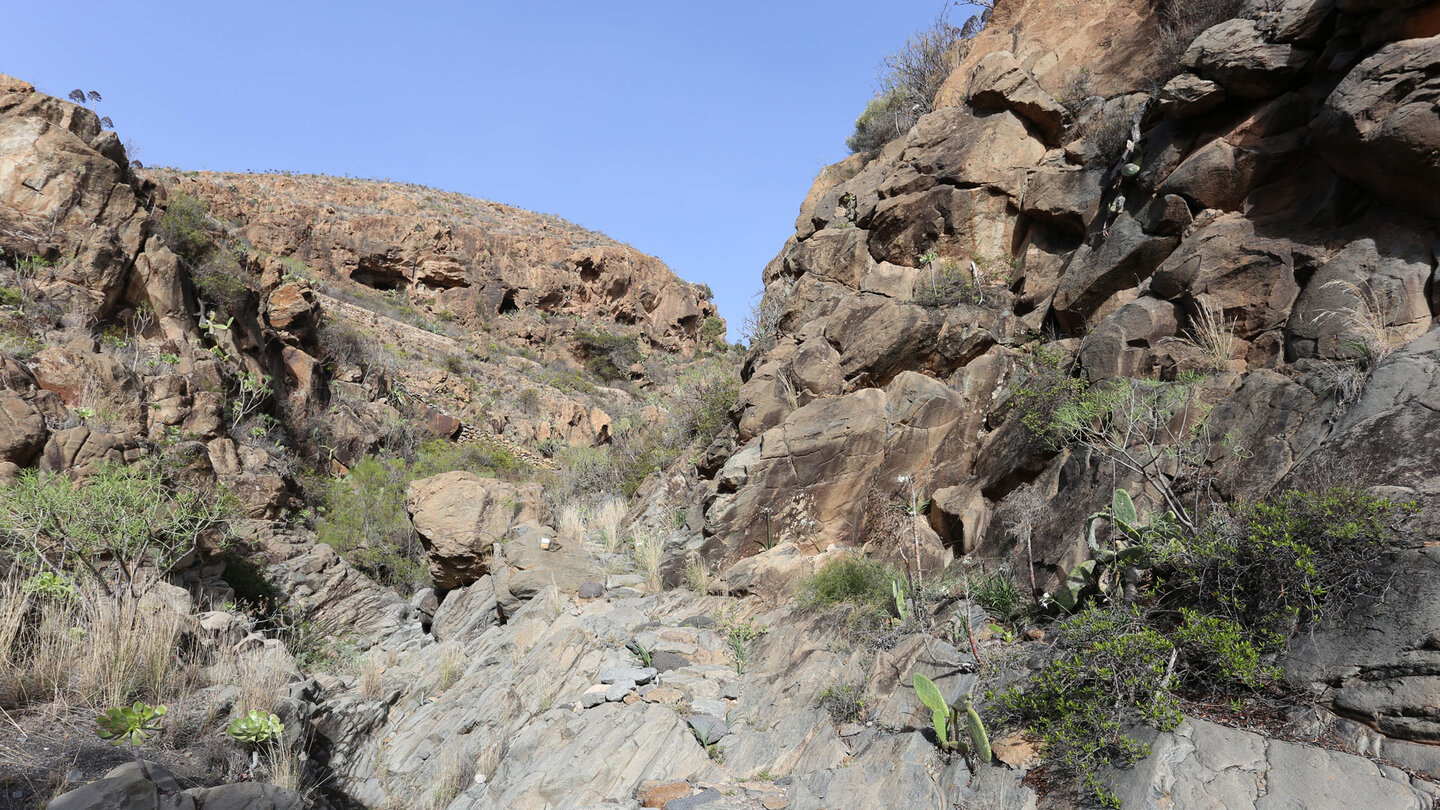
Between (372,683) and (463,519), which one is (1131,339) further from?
(463,519)

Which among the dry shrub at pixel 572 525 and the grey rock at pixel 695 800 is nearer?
the grey rock at pixel 695 800

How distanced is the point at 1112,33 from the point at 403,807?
13958 millimetres

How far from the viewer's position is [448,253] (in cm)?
3534

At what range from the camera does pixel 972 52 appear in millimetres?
12766

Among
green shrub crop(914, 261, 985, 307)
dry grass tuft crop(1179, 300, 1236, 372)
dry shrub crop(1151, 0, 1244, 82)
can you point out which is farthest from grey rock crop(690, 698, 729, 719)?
dry shrub crop(1151, 0, 1244, 82)

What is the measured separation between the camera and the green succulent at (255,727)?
199 inches

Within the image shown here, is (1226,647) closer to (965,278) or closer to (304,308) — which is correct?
(965,278)

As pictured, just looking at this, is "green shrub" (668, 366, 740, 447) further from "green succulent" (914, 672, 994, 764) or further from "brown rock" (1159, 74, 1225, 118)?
"brown rock" (1159, 74, 1225, 118)

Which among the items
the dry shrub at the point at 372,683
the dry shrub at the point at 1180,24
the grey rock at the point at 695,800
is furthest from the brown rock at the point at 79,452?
the dry shrub at the point at 1180,24

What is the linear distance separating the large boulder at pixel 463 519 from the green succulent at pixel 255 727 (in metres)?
5.31

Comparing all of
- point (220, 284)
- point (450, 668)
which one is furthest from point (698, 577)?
point (220, 284)

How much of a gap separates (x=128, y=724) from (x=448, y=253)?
112 ft

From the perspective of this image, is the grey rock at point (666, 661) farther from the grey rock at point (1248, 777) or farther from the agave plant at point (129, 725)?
the grey rock at point (1248, 777)

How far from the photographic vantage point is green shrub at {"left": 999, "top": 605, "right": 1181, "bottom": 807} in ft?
11.9
